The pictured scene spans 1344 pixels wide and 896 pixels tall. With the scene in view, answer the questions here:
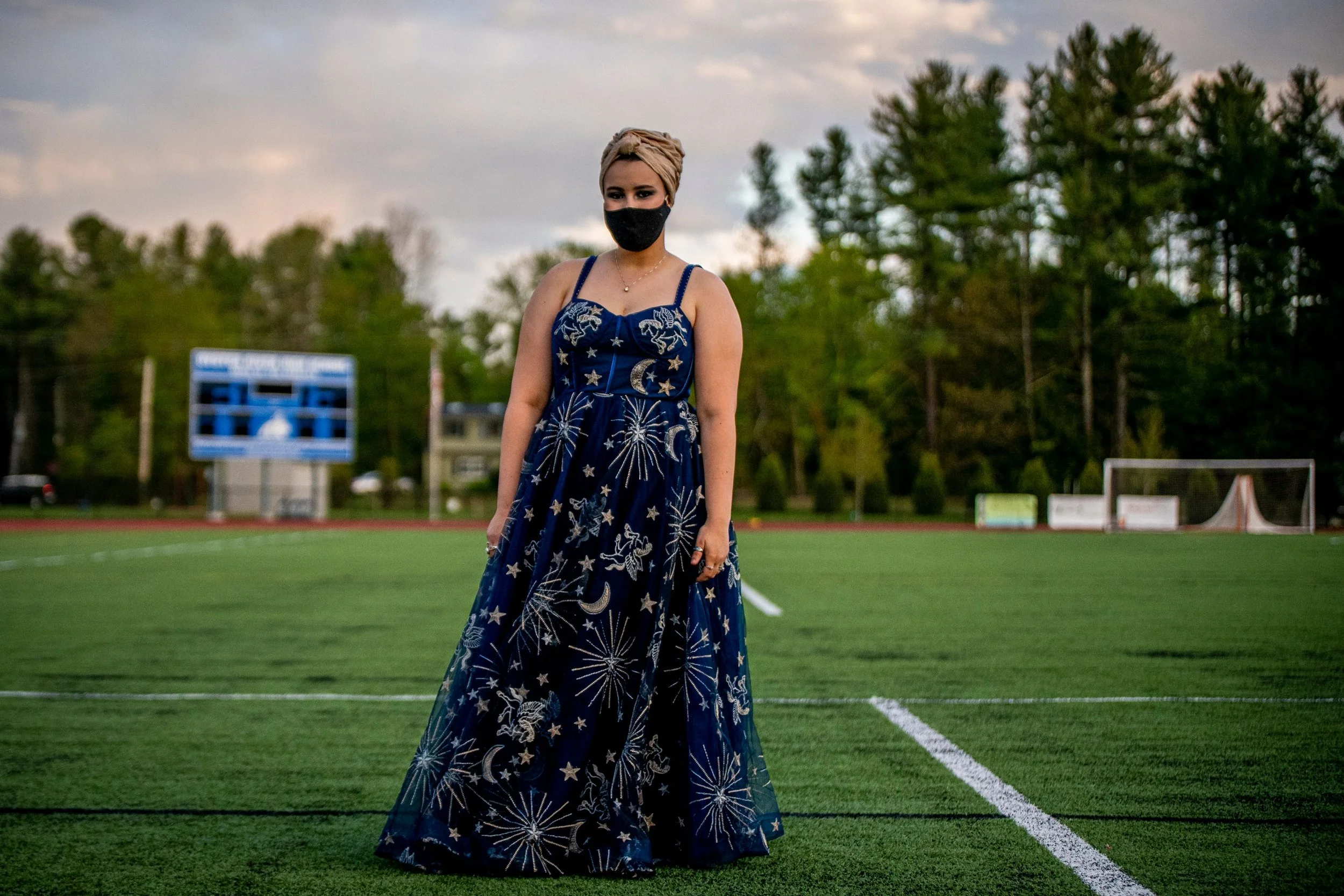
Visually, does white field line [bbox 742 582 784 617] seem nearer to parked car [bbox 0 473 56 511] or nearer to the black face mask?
the black face mask

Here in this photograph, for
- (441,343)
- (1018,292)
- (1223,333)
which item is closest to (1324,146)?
(1223,333)

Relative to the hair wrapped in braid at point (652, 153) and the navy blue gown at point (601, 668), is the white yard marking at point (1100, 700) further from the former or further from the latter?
the hair wrapped in braid at point (652, 153)

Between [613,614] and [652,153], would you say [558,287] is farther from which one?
[613,614]

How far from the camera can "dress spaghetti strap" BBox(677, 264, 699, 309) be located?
2.98 metres

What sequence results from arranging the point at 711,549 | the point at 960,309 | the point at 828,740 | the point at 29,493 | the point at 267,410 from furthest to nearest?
the point at 960,309
the point at 29,493
the point at 267,410
the point at 828,740
the point at 711,549

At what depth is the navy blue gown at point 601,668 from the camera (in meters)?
2.83

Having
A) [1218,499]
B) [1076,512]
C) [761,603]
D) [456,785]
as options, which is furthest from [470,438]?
[456,785]

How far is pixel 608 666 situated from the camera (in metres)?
2.90

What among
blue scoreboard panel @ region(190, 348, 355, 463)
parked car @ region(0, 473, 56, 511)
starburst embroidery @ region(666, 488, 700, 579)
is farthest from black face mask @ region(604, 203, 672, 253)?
parked car @ region(0, 473, 56, 511)

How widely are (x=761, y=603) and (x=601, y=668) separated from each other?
301 inches

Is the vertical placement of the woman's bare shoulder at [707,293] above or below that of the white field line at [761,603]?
above

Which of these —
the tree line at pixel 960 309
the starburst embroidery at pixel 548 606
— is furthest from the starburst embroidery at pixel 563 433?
the tree line at pixel 960 309

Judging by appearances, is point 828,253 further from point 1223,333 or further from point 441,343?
point 441,343

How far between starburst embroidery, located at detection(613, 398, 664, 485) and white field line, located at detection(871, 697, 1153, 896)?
1434 mm
